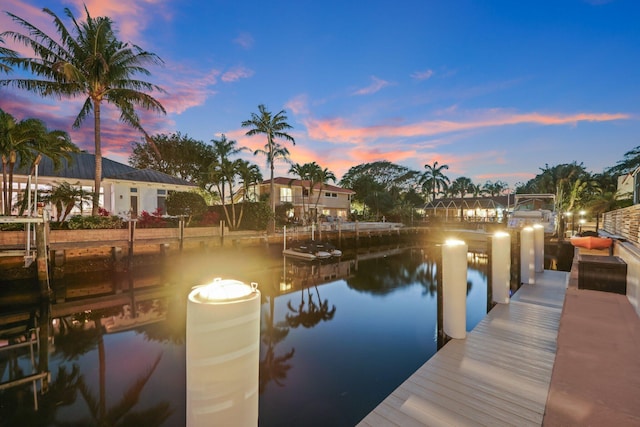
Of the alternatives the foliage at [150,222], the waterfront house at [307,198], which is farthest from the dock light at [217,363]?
the waterfront house at [307,198]

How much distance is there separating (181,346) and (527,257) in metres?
10.0

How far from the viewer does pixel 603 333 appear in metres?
3.85

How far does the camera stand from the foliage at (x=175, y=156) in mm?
Result: 35656

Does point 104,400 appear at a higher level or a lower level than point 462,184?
lower

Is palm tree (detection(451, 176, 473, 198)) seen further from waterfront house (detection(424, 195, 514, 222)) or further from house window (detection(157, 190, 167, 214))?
house window (detection(157, 190, 167, 214))

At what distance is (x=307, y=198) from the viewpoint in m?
35.4

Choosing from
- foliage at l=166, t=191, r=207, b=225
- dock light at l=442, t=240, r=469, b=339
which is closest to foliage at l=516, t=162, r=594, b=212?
dock light at l=442, t=240, r=469, b=339

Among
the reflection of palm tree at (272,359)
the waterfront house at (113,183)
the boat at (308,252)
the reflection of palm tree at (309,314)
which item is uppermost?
the waterfront house at (113,183)

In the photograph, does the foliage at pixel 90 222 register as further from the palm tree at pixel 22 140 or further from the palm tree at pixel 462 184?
the palm tree at pixel 462 184

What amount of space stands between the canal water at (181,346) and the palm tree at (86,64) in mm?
7442

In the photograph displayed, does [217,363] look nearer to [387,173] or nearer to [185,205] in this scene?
[185,205]

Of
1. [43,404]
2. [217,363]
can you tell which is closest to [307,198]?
[43,404]

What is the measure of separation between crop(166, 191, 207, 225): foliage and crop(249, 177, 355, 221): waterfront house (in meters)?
12.3

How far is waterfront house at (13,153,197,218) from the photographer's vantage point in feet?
56.7
